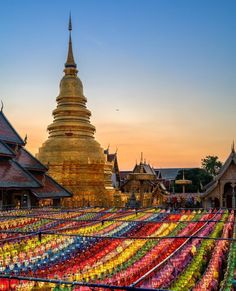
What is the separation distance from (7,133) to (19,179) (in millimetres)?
5272

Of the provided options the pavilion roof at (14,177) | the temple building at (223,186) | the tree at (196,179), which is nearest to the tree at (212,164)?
the tree at (196,179)

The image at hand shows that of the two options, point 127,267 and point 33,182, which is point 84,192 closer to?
point 33,182

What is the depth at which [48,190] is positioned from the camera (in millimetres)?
26406

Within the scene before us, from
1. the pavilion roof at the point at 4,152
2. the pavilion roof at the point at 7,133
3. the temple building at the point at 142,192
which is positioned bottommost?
the temple building at the point at 142,192

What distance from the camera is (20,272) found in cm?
711

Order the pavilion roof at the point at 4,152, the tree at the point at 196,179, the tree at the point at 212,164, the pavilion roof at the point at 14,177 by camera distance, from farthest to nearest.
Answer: the tree at the point at 212,164, the tree at the point at 196,179, the pavilion roof at the point at 4,152, the pavilion roof at the point at 14,177

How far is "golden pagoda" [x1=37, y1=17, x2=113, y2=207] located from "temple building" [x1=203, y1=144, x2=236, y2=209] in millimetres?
7441

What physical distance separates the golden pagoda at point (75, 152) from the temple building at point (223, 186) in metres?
7.44

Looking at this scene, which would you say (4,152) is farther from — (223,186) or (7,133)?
(223,186)

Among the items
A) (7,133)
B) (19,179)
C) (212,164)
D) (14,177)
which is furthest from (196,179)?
(14,177)

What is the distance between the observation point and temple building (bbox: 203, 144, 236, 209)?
98.3 ft

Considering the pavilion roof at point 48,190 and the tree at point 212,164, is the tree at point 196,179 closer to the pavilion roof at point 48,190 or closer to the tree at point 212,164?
→ the tree at point 212,164

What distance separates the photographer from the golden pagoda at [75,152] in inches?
1272

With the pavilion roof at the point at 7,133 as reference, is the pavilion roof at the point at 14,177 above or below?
below
